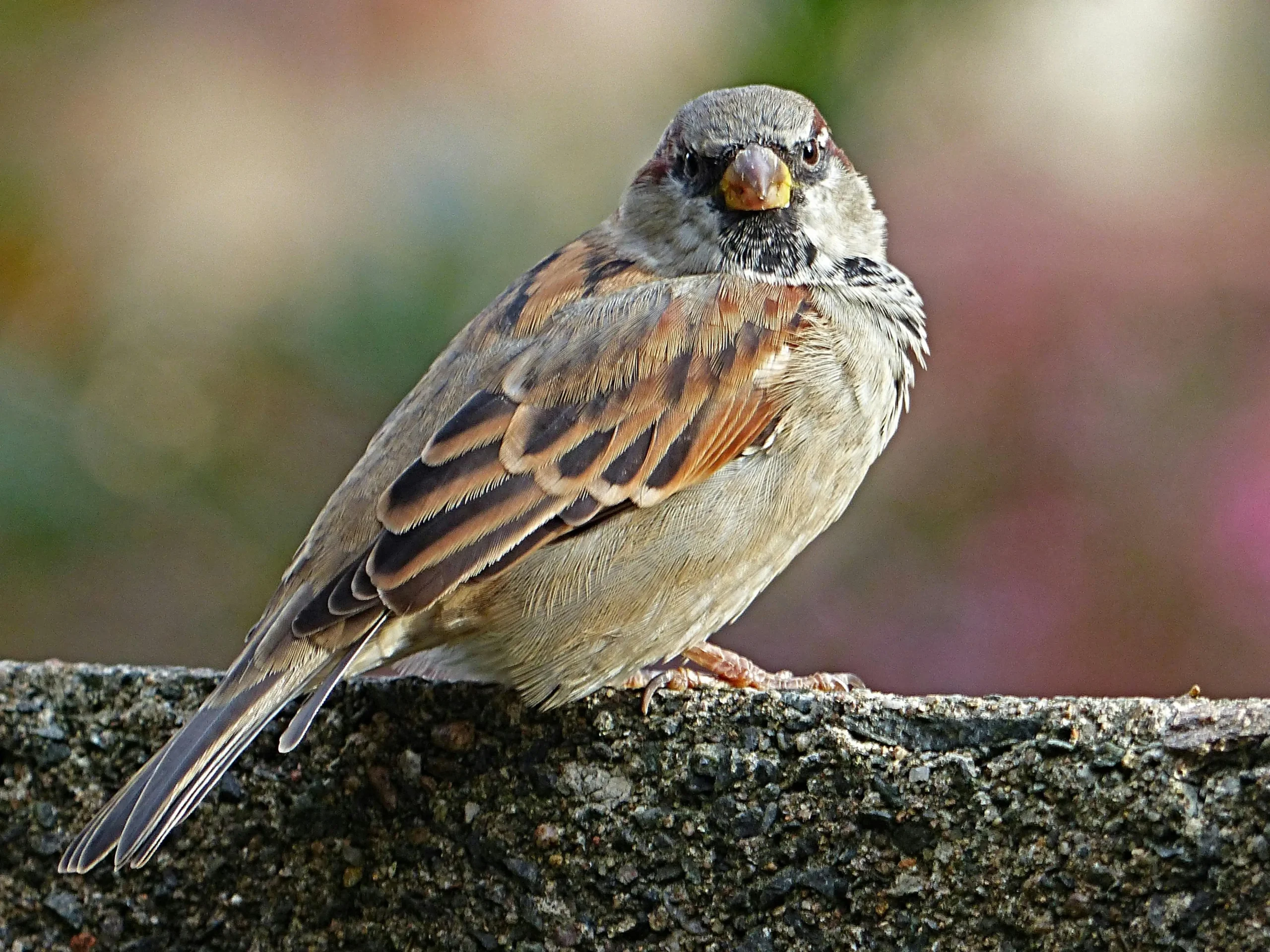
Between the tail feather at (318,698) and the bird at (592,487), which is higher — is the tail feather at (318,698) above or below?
below

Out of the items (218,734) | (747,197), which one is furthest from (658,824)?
(747,197)

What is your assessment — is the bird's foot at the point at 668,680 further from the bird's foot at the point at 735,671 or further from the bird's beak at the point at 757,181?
the bird's beak at the point at 757,181

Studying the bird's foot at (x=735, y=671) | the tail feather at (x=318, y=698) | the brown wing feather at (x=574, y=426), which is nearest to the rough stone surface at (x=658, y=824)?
the tail feather at (x=318, y=698)

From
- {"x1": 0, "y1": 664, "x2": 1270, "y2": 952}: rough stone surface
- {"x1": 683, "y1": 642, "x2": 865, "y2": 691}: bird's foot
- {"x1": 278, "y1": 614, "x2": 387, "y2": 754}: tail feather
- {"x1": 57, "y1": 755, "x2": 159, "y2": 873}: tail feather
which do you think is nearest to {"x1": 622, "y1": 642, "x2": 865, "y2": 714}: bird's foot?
{"x1": 683, "y1": 642, "x2": 865, "y2": 691}: bird's foot

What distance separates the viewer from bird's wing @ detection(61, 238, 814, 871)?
2.27 metres

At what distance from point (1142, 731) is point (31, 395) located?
2.29 m

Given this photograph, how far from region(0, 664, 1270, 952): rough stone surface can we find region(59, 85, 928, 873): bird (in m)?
0.12

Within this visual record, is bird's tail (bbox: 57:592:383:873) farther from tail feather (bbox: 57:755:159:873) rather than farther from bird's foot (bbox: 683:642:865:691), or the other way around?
bird's foot (bbox: 683:642:865:691)

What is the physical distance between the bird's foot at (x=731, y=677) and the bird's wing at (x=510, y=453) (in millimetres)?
301

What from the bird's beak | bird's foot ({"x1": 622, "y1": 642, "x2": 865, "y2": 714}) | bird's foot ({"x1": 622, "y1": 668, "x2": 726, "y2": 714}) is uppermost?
the bird's beak

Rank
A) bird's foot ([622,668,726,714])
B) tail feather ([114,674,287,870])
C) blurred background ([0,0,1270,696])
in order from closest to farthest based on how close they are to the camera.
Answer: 1. tail feather ([114,674,287,870])
2. bird's foot ([622,668,726,714])
3. blurred background ([0,0,1270,696])

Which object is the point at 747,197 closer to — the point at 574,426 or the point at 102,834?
the point at 574,426

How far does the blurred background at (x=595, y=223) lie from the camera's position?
3.35m

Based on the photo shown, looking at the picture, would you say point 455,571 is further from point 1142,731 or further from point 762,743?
point 1142,731
